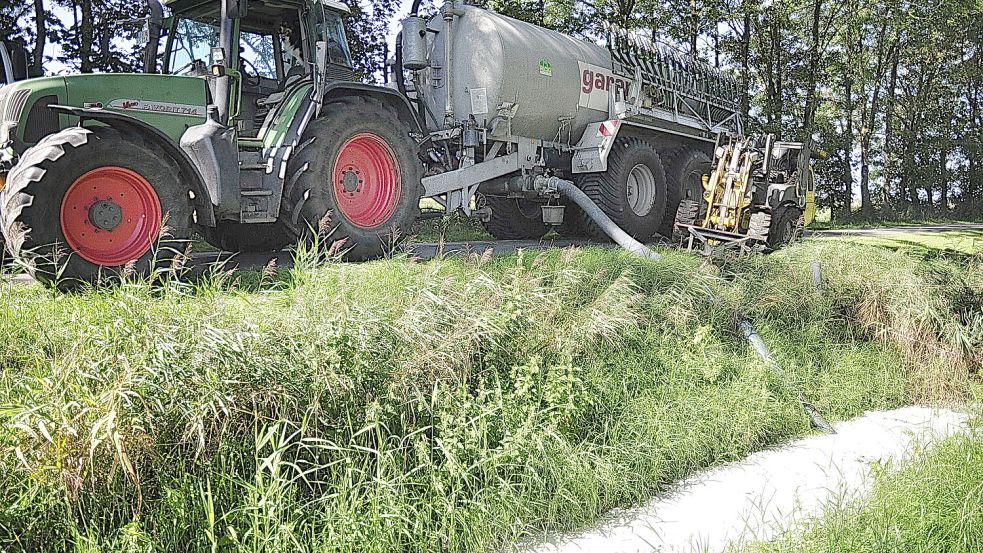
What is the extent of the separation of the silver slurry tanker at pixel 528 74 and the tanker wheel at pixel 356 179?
5.20ft

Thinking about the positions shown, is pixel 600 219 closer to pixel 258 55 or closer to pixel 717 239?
pixel 717 239

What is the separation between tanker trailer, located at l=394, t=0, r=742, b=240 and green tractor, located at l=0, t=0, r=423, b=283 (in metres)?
1.37

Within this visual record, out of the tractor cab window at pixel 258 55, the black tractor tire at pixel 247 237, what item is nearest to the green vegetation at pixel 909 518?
the black tractor tire at pixel 247 237

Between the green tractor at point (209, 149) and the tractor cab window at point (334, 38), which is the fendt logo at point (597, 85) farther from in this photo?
the tractor cab window at point (334, 38)

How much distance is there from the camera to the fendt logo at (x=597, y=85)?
916 cm

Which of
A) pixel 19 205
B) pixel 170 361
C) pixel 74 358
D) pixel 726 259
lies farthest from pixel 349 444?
pixel 726 259

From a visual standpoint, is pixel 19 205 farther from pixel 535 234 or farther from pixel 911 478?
pixel 535 234

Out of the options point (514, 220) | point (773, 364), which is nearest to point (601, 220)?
point (514, 220)

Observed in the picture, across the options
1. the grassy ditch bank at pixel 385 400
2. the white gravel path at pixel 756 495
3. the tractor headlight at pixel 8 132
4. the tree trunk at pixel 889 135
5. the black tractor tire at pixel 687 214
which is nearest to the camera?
the grassy ditch bank at pixel 385 400

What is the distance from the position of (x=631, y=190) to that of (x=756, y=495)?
6648 mm

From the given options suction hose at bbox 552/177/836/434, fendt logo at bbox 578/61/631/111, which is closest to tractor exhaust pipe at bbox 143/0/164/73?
suction hose at bbox 552/177/836/434

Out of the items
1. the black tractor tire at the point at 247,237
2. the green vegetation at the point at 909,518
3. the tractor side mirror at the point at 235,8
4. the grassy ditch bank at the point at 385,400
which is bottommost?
the green vegetation at the point at 909,518

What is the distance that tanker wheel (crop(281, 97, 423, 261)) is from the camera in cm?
579

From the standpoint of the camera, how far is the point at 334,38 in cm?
679
